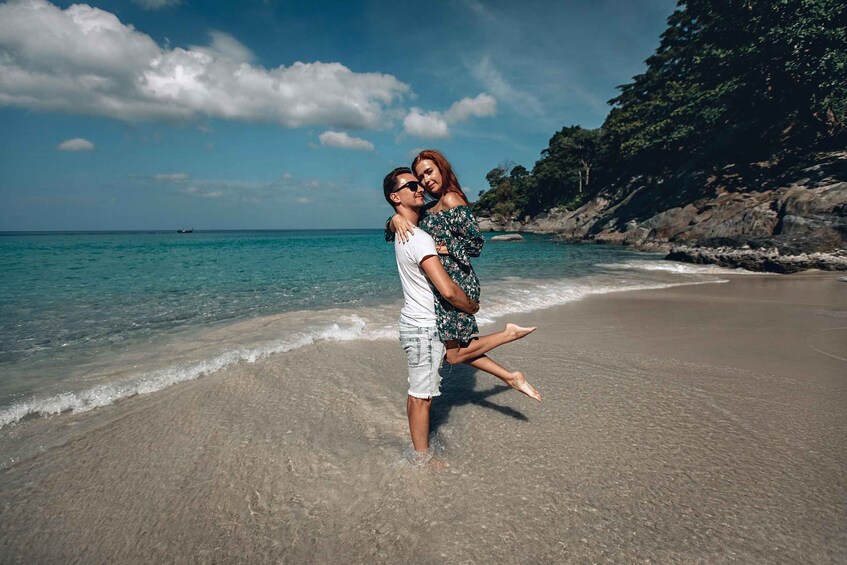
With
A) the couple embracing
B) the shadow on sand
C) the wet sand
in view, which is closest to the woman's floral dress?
the couple embracing

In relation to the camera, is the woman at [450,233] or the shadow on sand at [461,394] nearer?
the woman at [450,233]

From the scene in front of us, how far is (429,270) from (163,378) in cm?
382

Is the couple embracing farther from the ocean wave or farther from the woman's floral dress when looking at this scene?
the ocean wave

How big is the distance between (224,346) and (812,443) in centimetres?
654

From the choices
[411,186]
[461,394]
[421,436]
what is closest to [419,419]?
[421,436]

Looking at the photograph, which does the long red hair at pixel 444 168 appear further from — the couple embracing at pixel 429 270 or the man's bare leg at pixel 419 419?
the man's bare leg at pixel 419 419

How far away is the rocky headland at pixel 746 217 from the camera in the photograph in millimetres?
15250

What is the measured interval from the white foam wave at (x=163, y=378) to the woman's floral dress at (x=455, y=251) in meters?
3.40

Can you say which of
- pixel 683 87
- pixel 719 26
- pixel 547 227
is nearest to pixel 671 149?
pixel 683 87

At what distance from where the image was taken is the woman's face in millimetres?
2816

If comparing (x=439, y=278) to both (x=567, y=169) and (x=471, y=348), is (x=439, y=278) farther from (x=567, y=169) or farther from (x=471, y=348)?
(x=567, y=169)

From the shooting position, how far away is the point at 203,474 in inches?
108

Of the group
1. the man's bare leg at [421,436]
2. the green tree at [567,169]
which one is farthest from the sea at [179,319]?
the green tree at [567,169]

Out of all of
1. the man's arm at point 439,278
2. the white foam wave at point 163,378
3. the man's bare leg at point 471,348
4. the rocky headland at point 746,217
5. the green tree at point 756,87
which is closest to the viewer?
the man's arm at point 439,278
